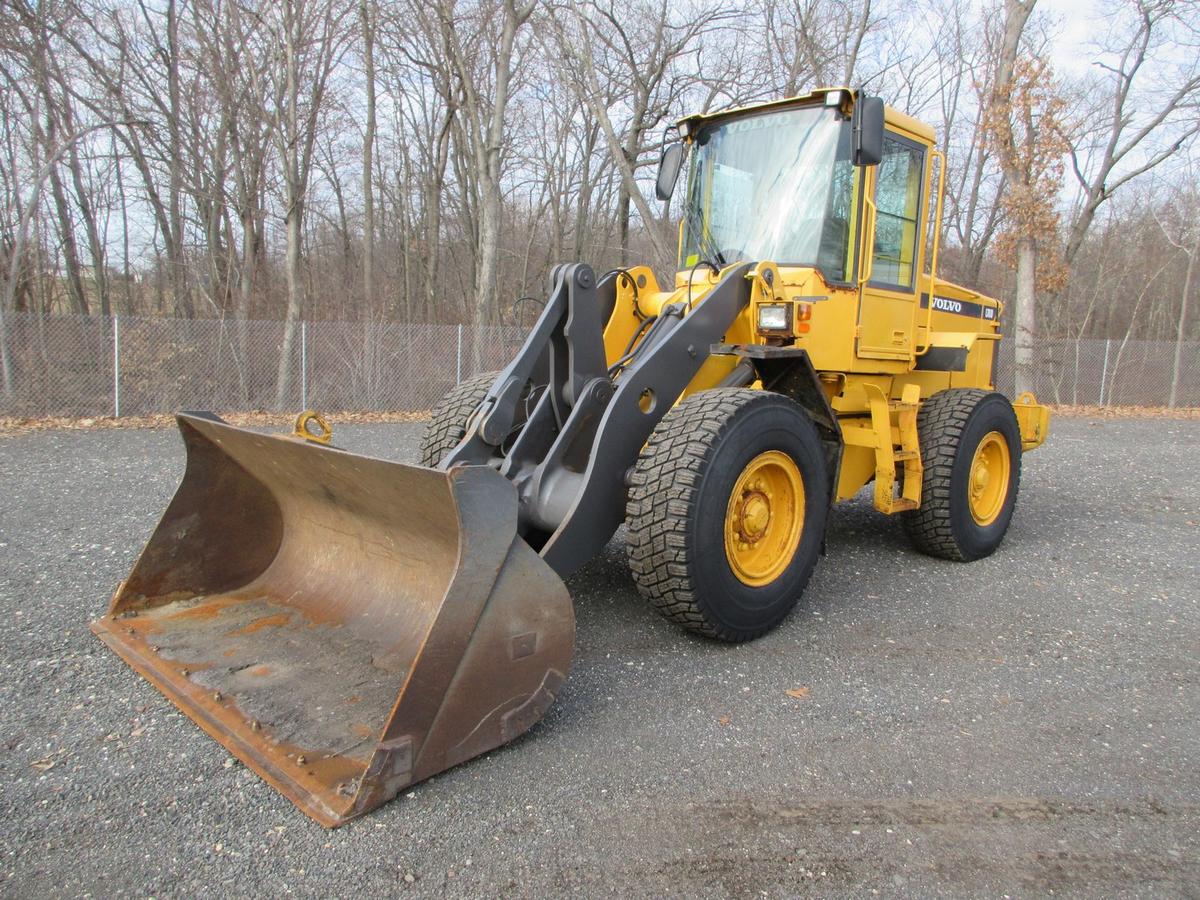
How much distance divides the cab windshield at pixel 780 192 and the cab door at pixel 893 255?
212 millimetres

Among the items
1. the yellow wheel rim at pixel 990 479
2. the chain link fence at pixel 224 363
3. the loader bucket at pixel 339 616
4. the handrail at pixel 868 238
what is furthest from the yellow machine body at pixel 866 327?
the chain link fence at pixel 224 363

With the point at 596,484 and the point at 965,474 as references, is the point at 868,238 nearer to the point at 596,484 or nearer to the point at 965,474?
the point at 965,474

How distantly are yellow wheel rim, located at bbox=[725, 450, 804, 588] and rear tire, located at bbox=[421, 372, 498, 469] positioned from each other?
5.46 feet

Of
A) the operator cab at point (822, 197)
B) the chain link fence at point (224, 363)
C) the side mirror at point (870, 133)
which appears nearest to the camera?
the side mirror at point (870, 133)

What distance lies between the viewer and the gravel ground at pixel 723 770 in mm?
2283

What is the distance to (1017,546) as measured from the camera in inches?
236

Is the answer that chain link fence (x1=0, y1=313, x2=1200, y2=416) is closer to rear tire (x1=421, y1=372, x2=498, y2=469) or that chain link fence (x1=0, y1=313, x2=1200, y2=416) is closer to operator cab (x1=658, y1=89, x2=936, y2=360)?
rear tire (x1=421, y1=372, x2=498, y2=469)

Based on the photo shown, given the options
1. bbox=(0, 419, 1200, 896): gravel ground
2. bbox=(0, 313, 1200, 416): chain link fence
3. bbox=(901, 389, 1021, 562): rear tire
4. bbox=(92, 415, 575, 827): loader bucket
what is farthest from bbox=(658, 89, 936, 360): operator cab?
bbox=(0, 313, 1200, 416): chain link fence

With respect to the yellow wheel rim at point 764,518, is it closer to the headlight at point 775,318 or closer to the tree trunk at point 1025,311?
the headlight at point 775,318

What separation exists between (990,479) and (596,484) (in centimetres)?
366

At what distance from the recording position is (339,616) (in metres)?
3.60

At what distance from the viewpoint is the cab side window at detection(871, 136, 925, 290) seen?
489 centimetres

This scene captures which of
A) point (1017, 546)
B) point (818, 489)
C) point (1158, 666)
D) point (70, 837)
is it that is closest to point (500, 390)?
point (818, 489)

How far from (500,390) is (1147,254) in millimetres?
33475
